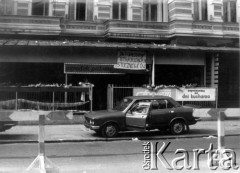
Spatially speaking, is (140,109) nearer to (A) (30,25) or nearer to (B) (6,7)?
(A) (30,25)

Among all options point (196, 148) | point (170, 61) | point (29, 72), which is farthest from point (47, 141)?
point (170, 61)

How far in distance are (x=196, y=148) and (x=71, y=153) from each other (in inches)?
143

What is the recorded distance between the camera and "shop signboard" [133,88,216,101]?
18.8 metres

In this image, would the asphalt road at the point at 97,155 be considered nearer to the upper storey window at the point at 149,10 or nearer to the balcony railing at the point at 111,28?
the balcony railing at the point at 111,28

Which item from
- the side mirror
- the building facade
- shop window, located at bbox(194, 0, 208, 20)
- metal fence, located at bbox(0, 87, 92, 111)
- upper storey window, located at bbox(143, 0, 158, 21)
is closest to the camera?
the side mirror

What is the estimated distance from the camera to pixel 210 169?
23.5 feet

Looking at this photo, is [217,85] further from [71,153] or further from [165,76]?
[71,153]

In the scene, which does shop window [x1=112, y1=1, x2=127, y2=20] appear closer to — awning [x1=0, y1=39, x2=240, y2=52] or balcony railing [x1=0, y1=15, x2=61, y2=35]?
awning [x1=0, y1=39, x2=240, y2=52]

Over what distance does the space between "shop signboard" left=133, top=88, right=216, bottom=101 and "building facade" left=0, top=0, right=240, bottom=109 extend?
6.07 feet

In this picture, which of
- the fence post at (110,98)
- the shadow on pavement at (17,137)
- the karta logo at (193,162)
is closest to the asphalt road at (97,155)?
the karta logo at (193,162)

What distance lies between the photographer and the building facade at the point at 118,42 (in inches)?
757

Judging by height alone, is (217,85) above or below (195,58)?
below

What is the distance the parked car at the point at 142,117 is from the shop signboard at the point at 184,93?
5581 mm

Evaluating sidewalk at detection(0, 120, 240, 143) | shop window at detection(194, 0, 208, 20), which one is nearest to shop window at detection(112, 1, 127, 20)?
shop window at detection(194, 0, 208, 20)
